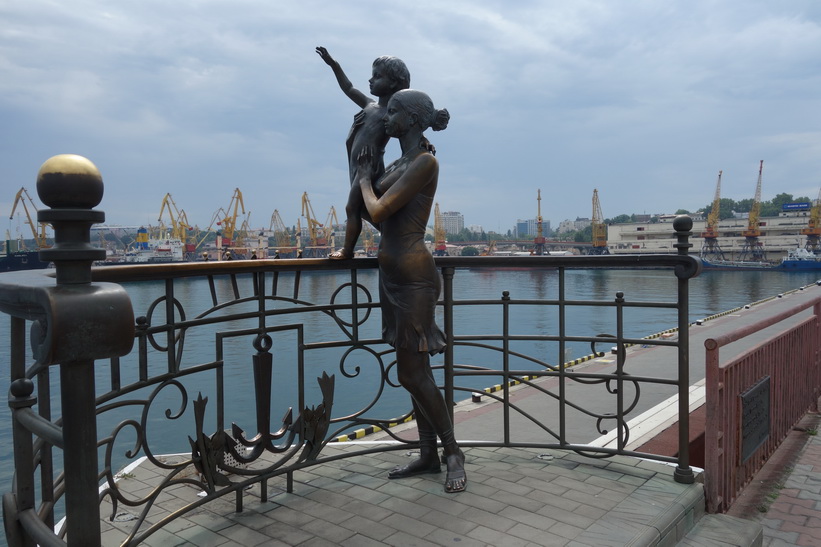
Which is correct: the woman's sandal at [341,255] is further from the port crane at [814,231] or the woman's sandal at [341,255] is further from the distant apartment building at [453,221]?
the distant apartment building at [453,221]

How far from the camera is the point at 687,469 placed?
129 inches

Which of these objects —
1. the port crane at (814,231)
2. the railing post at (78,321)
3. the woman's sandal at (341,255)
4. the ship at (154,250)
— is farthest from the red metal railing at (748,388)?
the port crane at (814,231)

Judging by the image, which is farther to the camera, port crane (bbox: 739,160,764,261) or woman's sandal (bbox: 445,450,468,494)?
port crane (bbox: 739,160,764,261)

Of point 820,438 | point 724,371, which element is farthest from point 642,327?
point 724,371

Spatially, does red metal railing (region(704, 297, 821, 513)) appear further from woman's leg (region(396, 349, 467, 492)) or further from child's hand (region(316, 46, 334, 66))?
child's hand (region(316, 46, 334, 66))

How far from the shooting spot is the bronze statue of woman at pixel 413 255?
3154 mm

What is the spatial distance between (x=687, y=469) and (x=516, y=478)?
3.09 feet

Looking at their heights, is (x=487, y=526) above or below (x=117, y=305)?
below

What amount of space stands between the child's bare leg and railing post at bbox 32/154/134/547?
2.09m

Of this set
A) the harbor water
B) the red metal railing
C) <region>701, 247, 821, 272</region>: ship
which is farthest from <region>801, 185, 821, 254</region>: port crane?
the red metal railing

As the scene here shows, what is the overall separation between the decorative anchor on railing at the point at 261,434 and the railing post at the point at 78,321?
1399 mm

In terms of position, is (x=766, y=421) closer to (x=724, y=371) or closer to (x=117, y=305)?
(x=724, y=371)

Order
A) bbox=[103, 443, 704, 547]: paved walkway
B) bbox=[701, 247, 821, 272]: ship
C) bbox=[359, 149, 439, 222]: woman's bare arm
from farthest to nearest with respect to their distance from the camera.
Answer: bbox=[701, 247, 821, 272]: ship < bbox=[359, 149, 439, 222]: woman's bare arm < bbox=[103, 443, 704, 547]: paved walkway

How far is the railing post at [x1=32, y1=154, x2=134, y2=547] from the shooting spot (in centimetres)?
112
